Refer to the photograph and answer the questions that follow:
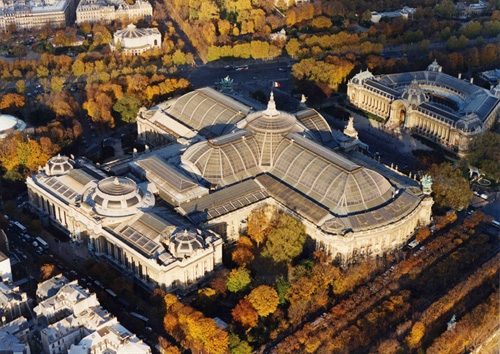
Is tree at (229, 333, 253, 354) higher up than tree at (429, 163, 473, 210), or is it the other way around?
tree at (429, 163, 473, 210)

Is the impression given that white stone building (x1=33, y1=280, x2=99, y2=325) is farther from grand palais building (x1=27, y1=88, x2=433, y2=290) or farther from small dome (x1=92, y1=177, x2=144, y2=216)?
small dome (x1=92, y1=177, x2=144, y2=216)

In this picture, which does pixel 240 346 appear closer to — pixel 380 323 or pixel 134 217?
pixel 380 323

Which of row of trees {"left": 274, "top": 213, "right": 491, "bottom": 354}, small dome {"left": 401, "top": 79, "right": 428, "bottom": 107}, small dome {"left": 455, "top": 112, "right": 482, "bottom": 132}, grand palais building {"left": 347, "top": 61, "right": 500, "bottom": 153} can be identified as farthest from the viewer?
small dome {"left": 401, "top": 79, "right": 428, "bottom": 107}

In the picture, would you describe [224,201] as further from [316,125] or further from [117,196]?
[316,125]

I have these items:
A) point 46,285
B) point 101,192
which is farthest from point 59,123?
point 46,285

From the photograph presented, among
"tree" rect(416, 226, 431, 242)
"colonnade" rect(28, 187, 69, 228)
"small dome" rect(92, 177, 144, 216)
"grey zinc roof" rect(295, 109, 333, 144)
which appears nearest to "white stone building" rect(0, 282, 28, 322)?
"small dome" rect(92, 177, 144, 216)

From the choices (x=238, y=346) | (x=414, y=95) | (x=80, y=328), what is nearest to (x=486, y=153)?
(x=414, y=95)
